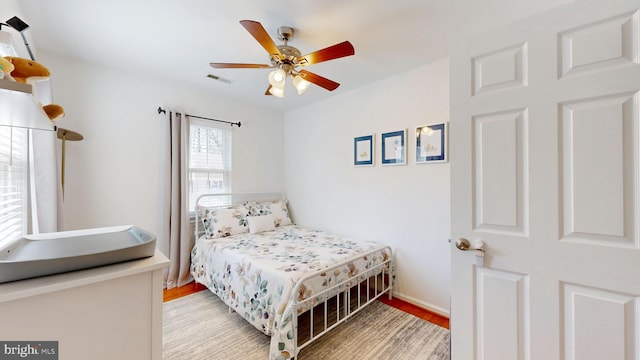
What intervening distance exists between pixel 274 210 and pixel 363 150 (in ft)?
5.12

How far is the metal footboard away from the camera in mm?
1780

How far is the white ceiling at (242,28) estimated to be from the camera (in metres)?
1.64

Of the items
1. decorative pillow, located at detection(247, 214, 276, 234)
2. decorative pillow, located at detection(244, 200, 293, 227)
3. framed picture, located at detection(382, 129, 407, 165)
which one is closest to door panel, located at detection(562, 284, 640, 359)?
framed picture, located at detection(382, 129, 407, 165)

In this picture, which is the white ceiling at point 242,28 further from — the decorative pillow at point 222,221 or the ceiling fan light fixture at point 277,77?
the decorative pillow at point 222,221

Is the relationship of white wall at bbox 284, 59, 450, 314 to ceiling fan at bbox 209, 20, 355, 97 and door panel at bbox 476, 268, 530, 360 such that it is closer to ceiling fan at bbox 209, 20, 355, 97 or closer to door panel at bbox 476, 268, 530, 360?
ceiling fan at bbox 209, 20, 355, 97

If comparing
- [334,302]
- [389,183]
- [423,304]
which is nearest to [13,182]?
[334,302]

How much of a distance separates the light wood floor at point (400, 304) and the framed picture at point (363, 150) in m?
1.53

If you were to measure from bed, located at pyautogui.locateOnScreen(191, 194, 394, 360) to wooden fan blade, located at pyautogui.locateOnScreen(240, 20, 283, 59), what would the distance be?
63.0 inches

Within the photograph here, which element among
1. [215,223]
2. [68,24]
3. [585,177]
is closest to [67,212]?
[215,223]

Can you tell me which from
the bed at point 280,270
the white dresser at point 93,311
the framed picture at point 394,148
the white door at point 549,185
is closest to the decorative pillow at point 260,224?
the bed at point 280,270

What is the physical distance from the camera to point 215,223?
2.92m

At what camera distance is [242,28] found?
1.89m

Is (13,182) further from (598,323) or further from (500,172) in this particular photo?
(598,323)

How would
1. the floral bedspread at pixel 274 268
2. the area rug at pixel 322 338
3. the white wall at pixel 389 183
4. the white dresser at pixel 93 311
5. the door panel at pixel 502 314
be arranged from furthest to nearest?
1. the white wall at pixel 389 183
2. the area rug at pixel 322 338
3. the floral bedspread at pixel 274 268
4. the door panel at pixel 502 314
5. the white dresser at pixel 93 311
